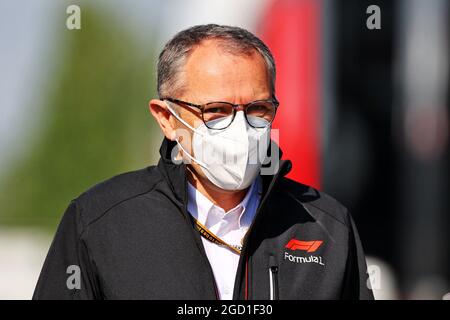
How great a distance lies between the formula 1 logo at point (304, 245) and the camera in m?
2.45

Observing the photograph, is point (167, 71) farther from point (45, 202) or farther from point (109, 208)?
point (45, 202)

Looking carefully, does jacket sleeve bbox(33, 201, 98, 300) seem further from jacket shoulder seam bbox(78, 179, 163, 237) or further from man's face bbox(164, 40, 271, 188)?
man's face bbox(164, 40, 271, 188)

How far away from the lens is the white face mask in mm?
2490

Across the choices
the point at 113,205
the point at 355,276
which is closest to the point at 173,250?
the point at 113,205

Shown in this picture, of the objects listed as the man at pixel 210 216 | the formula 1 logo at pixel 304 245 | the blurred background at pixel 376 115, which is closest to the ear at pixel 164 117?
the man at pixel 210 216

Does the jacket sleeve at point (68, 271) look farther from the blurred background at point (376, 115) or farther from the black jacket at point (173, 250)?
the blurred background at point (376, 115)

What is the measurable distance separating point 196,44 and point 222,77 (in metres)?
0.18

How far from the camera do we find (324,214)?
8.41ft

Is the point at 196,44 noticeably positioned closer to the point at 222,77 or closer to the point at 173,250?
the point at 222,77

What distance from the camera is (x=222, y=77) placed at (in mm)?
2365

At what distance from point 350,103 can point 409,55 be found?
2.52 ft

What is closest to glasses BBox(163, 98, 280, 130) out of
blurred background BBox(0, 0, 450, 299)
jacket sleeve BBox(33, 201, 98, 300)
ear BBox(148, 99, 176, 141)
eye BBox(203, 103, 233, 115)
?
eye BBox(203, 103, 233, 115)

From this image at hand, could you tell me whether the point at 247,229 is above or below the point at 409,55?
below
